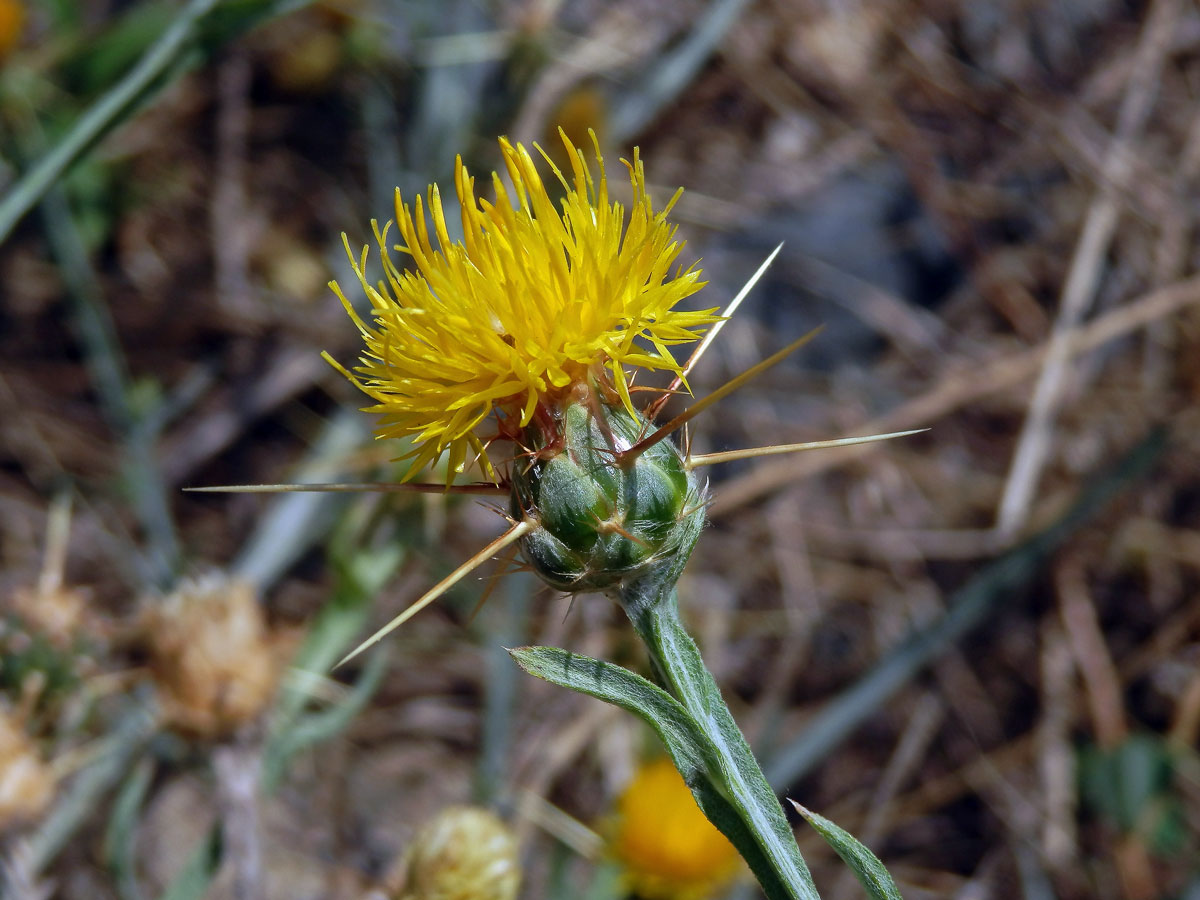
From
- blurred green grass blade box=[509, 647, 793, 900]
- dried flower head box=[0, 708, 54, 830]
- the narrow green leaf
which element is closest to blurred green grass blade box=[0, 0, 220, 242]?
dried flower head box=[0, 708, 54, 830]

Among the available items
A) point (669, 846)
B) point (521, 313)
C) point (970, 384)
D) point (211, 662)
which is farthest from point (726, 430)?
point (521, 313)

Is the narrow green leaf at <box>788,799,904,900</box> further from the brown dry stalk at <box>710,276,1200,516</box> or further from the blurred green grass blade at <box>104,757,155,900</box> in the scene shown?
the brown dry stalk at <box>710,276,1200,516</box>

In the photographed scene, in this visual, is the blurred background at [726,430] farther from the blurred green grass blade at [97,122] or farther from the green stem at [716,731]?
the green stem at [716,731]

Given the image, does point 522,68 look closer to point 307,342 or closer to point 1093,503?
point 307,342

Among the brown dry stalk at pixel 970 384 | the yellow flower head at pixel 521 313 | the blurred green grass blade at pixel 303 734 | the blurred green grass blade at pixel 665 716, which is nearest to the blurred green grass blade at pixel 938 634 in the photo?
the brown dry stalk at pixel 970 384

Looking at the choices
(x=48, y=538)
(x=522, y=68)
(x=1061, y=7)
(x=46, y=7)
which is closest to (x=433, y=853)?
(x=48, y=538)

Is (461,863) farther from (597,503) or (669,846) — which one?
(597,503)
